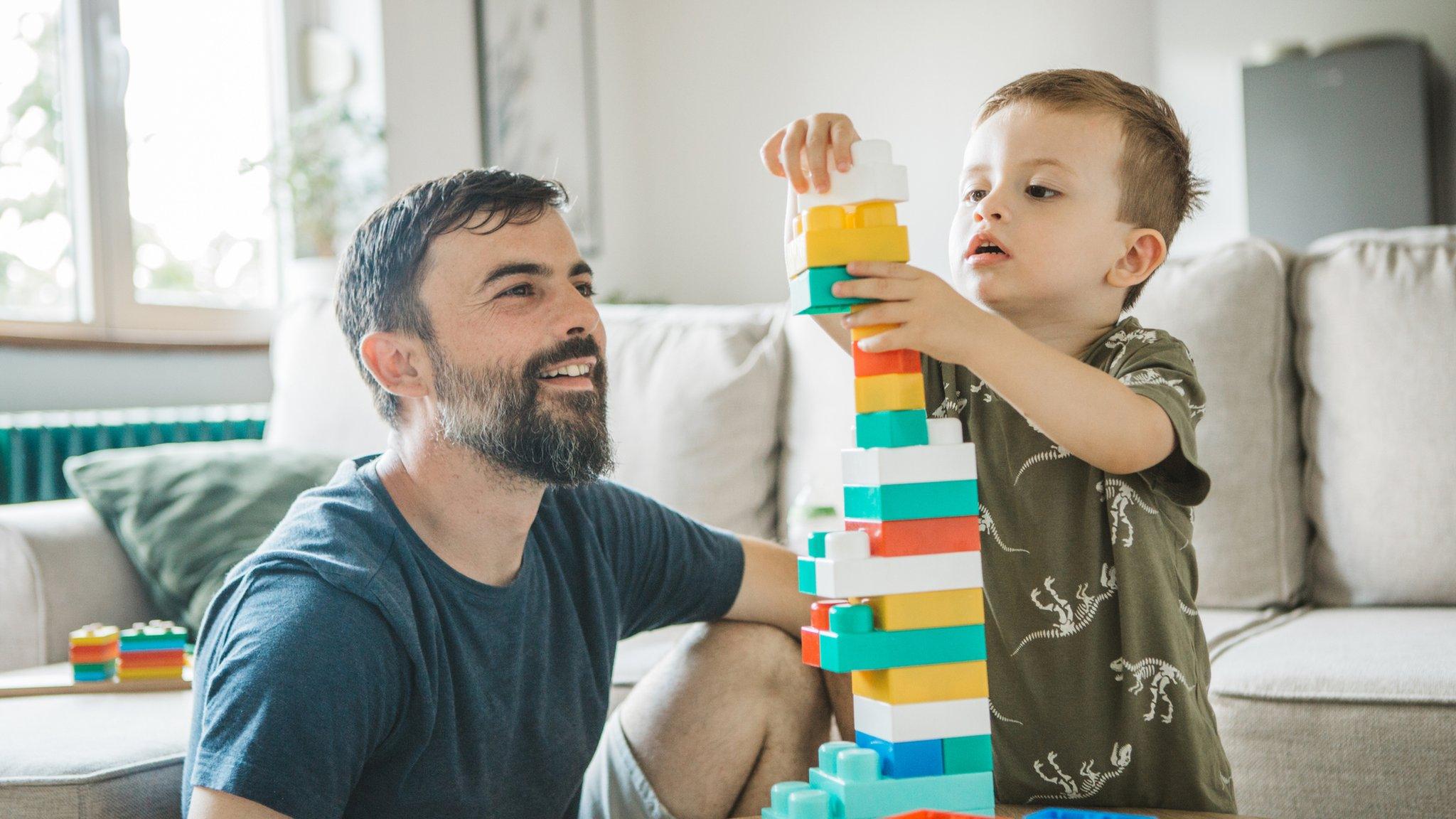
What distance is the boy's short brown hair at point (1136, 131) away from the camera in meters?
1.15

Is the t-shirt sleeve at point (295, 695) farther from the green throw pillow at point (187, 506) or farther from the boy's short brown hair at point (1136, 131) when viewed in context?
the green throw pillow at point (187, 506)

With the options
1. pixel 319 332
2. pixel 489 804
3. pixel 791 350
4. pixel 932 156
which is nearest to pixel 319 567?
pixel 489 804

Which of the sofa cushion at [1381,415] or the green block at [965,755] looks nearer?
the green block at [965,755]

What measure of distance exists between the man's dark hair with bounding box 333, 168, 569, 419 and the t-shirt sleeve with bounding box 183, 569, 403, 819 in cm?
35

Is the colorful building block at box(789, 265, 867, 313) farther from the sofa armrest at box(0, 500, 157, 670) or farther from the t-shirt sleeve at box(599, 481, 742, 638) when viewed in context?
the sofa armrest at box(0, 500, 157, 670)

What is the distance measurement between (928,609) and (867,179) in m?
0.32

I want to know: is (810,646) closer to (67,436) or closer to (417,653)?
(417,653)

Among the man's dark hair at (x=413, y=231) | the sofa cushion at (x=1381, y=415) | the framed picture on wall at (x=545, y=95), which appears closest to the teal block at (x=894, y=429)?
the man's dark hair at (x=413, y=231)

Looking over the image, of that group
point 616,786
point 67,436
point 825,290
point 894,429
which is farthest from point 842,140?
point 67,436

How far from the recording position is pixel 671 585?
1.47 meters

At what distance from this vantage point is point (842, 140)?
921mm

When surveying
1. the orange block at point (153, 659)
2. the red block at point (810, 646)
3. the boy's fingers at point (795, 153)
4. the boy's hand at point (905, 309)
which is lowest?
the orange block at point (153, 659)

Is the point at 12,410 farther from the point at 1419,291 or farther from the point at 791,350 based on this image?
the point at 1419,291

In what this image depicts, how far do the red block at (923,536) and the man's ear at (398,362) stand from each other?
2.12 ft
